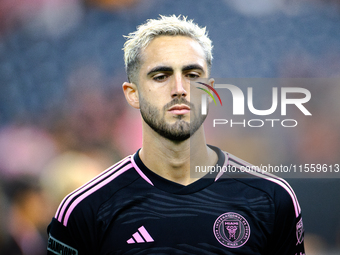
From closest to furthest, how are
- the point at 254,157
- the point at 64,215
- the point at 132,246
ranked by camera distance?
the point at 132,246, the point at 64,215, the point at 254,157

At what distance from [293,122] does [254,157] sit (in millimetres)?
522

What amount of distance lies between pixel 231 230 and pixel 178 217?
0.32 meters

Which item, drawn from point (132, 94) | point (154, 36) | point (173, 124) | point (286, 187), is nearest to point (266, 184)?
point (286, 187)

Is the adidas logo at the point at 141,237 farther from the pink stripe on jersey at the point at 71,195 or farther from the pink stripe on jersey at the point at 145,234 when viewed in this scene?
the pink stripe on jersey at the point at 71,195

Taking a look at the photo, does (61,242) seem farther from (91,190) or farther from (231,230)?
(231,230)

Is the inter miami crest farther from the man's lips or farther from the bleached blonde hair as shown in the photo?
the bleached blonde hair

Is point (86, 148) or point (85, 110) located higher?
point (85, 110)

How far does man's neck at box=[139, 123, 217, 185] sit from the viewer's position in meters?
1.88

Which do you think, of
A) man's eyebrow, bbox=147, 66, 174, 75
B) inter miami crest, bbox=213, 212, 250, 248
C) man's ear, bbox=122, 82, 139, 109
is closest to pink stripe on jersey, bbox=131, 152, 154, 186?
man's ear, bbox=122, 82, 139, 109

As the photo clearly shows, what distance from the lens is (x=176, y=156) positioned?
1.89 metres

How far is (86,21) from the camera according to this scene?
2.91 m

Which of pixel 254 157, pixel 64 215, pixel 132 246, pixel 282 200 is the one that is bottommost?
pixel 132 246

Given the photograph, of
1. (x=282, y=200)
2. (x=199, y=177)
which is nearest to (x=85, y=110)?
(x=199, y=177)

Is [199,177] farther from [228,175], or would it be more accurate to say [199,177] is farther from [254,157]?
[254,157]
